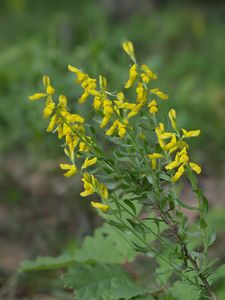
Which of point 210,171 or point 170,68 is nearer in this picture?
point 210,171

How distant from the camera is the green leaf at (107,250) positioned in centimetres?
221

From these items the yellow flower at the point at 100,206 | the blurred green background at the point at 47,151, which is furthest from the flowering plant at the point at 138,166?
the blurred green background at the point at 47,151

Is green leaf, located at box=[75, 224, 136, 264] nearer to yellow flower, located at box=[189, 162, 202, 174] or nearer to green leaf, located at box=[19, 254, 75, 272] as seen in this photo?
green leaf, located at box=[19, 254, 75, 272]

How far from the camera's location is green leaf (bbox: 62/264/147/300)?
1912mm

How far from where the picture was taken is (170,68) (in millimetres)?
7473

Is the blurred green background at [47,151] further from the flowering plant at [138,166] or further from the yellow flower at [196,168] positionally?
the yellow flower at [196,168]

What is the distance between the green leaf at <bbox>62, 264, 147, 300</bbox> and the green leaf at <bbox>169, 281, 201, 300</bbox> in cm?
8

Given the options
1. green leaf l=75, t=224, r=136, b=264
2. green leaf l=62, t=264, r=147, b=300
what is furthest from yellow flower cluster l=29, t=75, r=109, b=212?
green leaf l=75, t=224, r=136, b=264

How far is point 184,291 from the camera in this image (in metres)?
1.91

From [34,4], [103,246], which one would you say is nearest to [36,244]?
[103,246]

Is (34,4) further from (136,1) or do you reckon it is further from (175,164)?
(175,164)

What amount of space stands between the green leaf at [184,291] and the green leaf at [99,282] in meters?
0.08

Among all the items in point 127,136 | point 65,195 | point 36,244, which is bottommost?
point 127,136

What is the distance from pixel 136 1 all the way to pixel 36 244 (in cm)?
919
